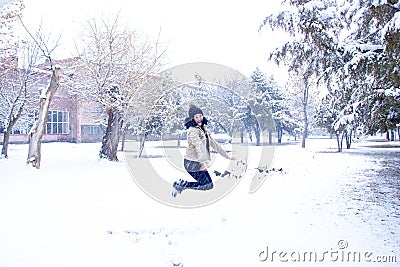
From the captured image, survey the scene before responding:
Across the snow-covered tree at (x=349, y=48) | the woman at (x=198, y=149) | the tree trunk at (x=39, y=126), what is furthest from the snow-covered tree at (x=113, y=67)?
the woman at (x=198, y=149)

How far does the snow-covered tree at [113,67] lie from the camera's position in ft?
53.5

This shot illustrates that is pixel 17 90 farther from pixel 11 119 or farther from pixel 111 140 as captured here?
pixel 111 140

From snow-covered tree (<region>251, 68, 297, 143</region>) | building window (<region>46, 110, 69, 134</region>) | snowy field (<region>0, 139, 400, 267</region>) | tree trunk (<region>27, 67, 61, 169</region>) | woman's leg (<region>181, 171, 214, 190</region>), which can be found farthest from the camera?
building window (<region>46, 110, 69, 134</region>)

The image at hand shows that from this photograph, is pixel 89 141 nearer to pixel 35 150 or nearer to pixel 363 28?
pixel 35 150

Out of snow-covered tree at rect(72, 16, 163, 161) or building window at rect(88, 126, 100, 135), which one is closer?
snow-covered tree at rect(72, 16, 163, 161)

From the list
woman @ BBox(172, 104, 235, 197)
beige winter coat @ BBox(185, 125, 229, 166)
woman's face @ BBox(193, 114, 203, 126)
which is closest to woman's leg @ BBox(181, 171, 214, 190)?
woman @ BBox(172, 104, 235, 197)

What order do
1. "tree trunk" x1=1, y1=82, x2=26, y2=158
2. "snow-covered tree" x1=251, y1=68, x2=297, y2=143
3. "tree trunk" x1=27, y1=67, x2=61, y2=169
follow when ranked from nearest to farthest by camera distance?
"tree trunk" x1=27, y1=67, x2=61, y2=169
"tree trunk" x1=1, y1=82, x2=26, y2=158
"snow-covered tree" x1=251, y1=68, x2=297, y2=143

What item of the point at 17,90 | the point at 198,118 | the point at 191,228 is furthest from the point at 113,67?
the point at 191,228

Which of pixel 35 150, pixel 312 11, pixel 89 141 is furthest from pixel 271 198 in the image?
pixel 89 141

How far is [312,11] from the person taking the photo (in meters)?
8.84

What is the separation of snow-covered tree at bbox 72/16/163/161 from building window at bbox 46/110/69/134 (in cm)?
2995

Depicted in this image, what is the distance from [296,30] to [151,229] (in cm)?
804

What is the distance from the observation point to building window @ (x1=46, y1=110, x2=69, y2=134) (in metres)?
44.4
